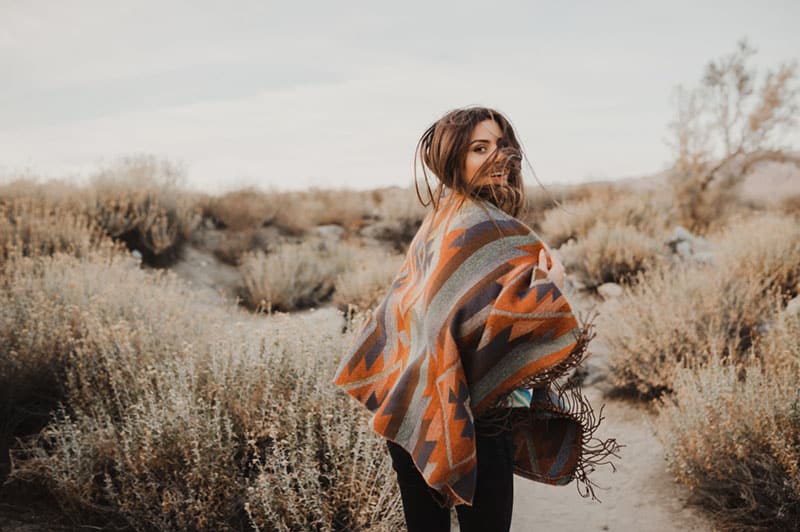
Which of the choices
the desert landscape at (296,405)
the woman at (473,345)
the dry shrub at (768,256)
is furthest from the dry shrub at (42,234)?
the dry shrub at (768,256)

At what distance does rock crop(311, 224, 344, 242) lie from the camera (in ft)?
40.9

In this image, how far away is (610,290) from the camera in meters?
7.85

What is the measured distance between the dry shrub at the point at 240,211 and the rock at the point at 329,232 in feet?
3.28

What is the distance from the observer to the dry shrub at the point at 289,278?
26.6ft

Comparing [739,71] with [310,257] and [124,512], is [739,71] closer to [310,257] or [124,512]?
[310,257]

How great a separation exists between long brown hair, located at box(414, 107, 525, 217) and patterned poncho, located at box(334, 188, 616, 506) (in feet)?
0.20

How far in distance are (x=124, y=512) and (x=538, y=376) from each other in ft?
7.88

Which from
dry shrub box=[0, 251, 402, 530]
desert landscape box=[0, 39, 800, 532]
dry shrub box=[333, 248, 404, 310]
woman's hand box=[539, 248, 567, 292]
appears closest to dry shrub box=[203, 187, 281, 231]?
desert landscape box=[0, 39, 800, 532]

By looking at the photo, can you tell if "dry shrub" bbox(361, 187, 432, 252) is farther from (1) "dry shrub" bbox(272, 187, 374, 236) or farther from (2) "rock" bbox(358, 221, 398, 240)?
(1) "dry shrub" bbox(272, 187, 374, 236)

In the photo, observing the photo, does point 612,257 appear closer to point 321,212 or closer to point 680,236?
point 680,236

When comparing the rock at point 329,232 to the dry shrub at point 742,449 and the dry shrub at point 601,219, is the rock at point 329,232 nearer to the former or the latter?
the dry shrub at point 601,219

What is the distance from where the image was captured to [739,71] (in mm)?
12594

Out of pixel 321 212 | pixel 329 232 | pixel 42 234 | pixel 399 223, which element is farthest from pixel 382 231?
pixel 42 234

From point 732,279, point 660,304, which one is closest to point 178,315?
point 660,304
